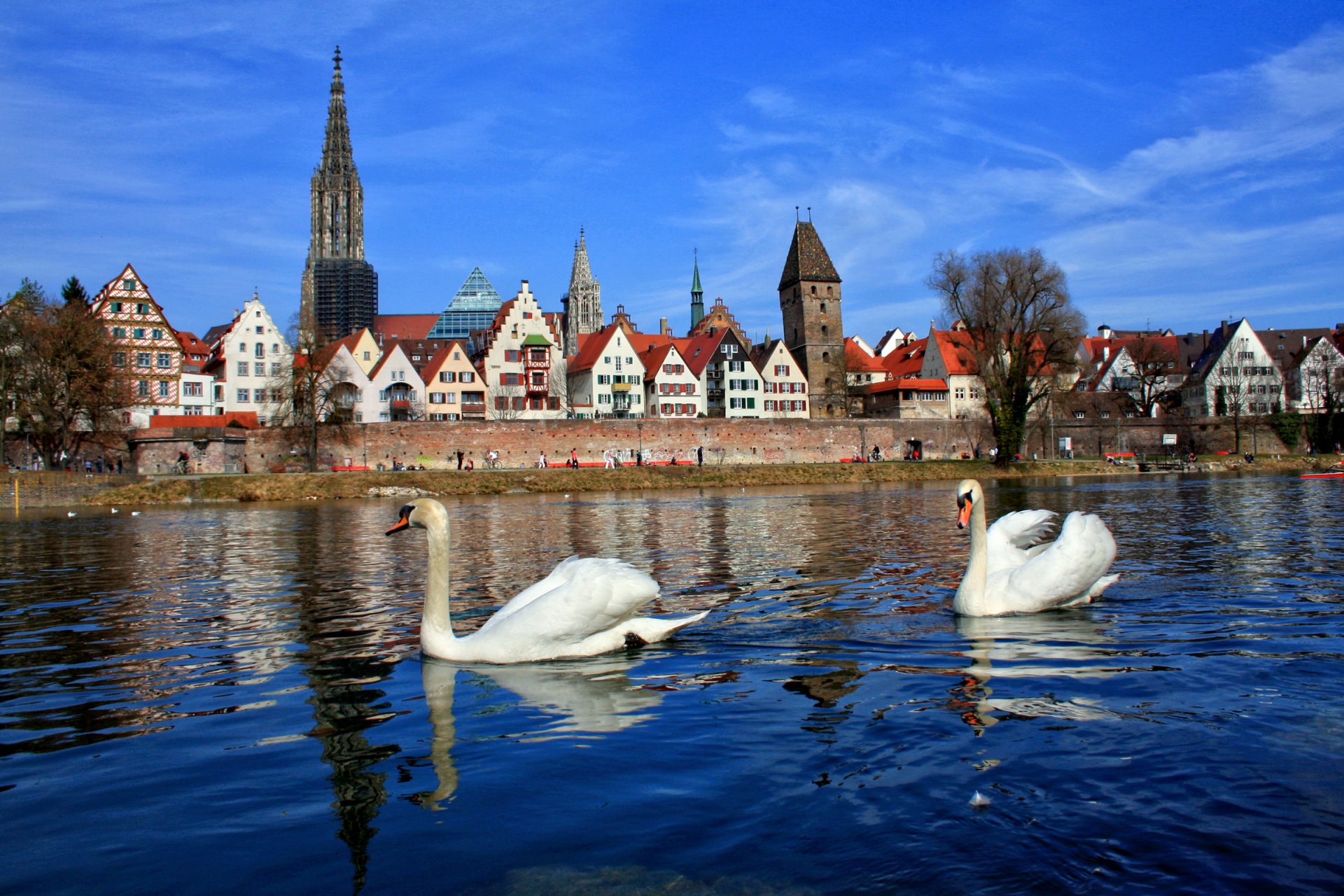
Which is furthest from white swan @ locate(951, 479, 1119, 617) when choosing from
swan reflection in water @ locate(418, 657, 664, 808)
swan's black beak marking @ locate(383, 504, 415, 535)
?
swan's black beak marking @ locate(383, 504, 415, 535)

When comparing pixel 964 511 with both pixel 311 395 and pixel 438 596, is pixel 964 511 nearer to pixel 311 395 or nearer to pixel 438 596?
pixel 438 596

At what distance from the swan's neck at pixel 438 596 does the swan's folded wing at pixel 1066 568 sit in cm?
585

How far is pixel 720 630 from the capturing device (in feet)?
33.9

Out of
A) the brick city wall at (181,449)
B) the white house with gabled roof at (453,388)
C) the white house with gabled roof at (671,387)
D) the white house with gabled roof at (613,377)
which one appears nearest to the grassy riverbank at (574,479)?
the brick city wall at (181,449)

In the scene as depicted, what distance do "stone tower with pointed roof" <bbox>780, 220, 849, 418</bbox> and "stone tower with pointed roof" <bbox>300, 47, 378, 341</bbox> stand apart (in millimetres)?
98085

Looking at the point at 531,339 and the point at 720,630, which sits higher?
the point at 531,339

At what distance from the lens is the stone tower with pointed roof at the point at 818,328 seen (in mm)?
109188

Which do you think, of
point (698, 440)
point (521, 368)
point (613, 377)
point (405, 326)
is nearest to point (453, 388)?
point (521, 368)

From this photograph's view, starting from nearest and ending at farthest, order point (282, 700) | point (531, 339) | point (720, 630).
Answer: point (282, 700) < point (720, 630) < point (531, 339)

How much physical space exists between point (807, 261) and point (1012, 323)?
48.8m

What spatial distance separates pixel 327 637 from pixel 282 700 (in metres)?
2.88

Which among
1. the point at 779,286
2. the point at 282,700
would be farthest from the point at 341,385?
the point at 282,700

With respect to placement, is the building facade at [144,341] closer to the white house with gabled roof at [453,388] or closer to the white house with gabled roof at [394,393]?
the white house with gabled roof at [394,393]

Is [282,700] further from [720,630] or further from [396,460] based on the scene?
[396,460]
